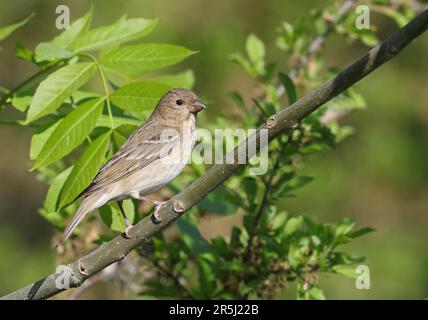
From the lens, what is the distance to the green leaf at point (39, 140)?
14.5 feet

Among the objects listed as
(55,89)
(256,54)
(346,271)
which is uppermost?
(256,54)

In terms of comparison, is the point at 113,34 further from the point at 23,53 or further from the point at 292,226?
the point at 292,226

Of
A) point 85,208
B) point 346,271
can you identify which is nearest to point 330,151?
point 346,271

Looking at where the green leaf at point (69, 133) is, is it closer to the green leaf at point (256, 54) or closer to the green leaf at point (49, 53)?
the green leaf at point (49, 53)

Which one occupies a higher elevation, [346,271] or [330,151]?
[330,151]

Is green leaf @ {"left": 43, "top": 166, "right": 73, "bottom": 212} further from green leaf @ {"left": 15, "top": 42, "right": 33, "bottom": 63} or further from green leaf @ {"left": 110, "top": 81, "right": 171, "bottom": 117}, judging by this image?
green leaf @ {"left": 15, "top": 42, "right": 33, "bottom": 63}

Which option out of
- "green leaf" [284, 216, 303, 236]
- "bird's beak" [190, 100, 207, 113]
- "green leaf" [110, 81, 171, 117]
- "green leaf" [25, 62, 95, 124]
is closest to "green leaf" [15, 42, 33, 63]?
Answer: "green leaf" [25, 62, 95, 124]

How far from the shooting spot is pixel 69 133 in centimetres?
432

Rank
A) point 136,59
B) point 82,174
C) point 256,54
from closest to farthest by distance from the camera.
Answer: point 82,174 → point 136,59 → point 256,54

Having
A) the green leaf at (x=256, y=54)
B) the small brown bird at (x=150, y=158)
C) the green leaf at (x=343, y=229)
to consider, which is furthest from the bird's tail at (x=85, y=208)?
the green leaf at (x=256, y=54)

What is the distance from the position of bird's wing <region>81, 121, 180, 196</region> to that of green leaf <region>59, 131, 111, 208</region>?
622 millimetres

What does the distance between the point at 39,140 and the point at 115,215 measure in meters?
0.60
